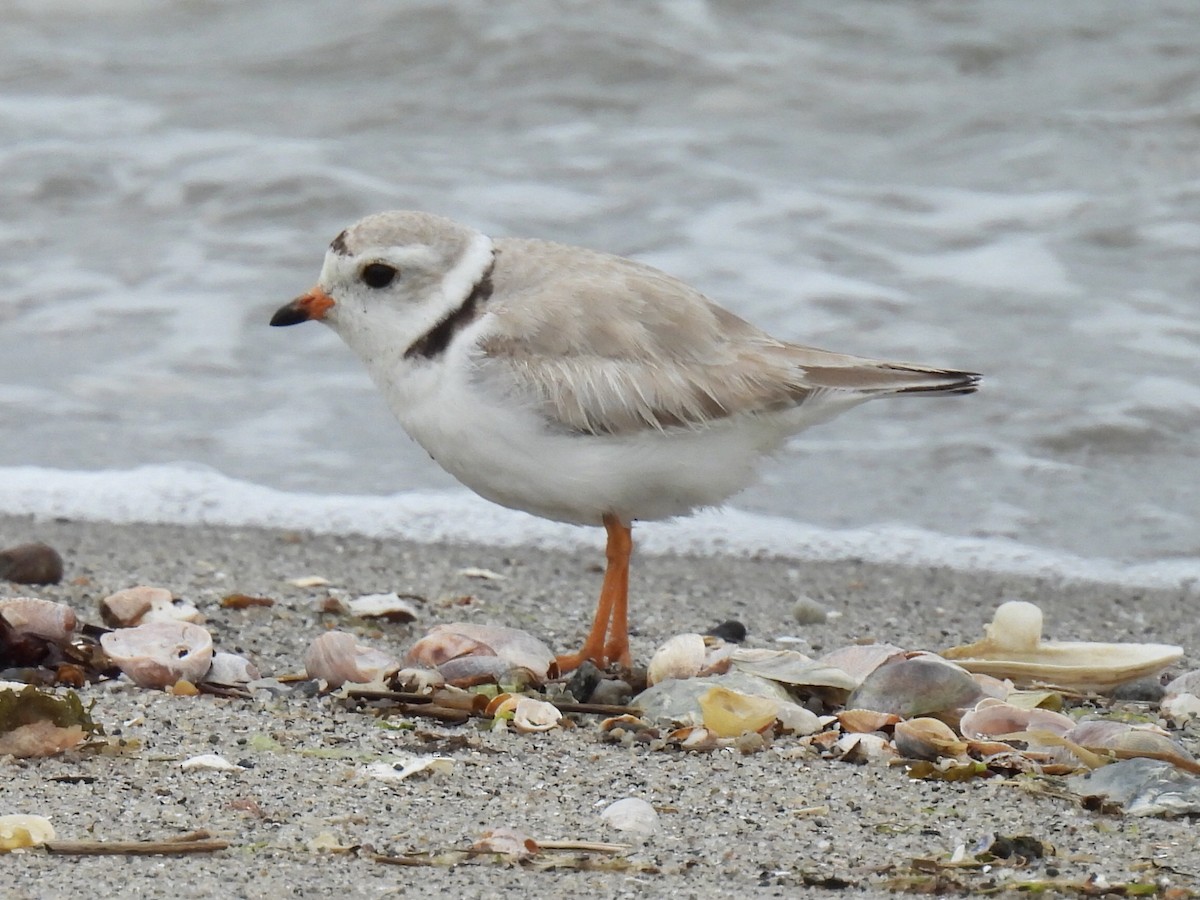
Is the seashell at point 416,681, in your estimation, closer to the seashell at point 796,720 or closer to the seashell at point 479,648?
the seashell at point 479,648

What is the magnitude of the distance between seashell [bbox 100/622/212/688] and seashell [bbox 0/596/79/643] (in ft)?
0.31

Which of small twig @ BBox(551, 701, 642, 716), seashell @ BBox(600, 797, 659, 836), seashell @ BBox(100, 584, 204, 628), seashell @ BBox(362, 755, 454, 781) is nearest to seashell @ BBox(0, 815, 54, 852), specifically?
seashell @ BBox(362, 755, 454, 781)

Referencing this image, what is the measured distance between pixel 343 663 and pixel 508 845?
1.06 m

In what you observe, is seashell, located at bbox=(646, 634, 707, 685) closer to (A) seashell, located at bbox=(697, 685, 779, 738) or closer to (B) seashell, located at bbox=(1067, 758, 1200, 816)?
(A) seashell, located at bbox=(697, 685, 779, 738)

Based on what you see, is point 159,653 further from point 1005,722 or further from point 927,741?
point 1005,722

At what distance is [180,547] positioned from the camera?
5.36 m

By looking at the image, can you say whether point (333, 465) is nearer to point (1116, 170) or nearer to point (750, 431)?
point (750, 431)

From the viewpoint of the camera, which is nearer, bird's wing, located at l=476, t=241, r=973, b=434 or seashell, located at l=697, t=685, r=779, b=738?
seashell, located at l=697, t=685, r=779, b=738

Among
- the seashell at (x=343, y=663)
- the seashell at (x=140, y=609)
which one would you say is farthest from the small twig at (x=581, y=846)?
the seashell at (x=140, y=609)

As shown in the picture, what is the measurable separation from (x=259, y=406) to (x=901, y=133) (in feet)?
15.2

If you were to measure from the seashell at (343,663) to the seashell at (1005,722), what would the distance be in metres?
1.25

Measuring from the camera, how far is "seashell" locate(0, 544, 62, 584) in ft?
14.9

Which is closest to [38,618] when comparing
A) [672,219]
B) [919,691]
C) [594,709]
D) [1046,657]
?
[594,709]

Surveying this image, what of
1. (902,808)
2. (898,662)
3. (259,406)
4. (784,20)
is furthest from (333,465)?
(784,20)
